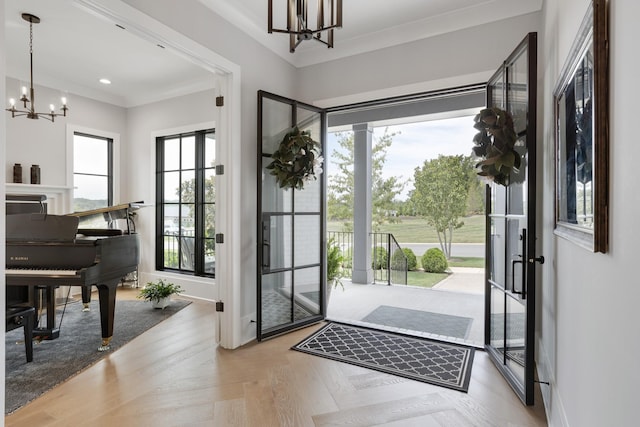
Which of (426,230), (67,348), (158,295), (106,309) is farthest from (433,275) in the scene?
(67,348)

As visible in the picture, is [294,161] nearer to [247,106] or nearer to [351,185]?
[247,106]

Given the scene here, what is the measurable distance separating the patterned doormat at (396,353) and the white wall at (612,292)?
0.85 metres

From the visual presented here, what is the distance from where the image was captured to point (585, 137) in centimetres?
134

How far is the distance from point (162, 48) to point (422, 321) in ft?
13.7

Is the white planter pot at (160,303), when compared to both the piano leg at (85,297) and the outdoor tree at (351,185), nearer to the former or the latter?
the piano leg at (85,297)

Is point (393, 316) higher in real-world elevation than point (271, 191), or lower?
lower

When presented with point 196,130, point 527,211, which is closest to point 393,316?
point 527,211

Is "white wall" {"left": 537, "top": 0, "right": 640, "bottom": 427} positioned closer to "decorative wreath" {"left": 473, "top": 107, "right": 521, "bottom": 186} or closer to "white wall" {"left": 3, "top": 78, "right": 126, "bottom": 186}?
"decorative wreath" {"left": 473, "top": 107, "right": 521, "bottom": 186}

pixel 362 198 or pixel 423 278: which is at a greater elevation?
pixel 362 198

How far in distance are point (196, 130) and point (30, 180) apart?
2145 millimetres

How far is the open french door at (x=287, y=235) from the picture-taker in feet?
11.4

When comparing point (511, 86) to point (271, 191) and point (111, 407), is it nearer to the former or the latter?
point (271, 191)

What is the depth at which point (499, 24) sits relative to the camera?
3.05 metres

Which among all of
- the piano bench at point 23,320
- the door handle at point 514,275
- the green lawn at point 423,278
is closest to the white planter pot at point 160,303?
the piano bench at point 23,320
